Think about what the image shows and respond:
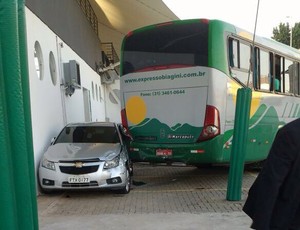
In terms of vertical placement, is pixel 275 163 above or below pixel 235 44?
below

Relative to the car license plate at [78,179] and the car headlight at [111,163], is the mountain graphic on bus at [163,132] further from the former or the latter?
the car license plate at [78,179]

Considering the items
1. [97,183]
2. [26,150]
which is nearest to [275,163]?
[26,150]

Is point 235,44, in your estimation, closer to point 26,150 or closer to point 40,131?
point 40,131

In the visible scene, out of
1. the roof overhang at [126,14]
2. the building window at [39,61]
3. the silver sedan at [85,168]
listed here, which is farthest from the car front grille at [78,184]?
the roof overhang at [126,14]

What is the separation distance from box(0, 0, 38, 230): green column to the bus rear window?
6.48 m

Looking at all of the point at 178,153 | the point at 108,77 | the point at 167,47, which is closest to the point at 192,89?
the point at 167,47

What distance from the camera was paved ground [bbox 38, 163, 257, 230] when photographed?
246 inches

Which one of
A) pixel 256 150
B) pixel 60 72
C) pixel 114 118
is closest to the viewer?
pixel 256 150

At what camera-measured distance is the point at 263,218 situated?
2.35 meters

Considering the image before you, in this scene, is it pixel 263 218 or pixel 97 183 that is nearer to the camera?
pixel 263 218

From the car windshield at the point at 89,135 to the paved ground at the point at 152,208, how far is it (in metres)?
1.29

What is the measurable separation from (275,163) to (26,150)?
144 cm

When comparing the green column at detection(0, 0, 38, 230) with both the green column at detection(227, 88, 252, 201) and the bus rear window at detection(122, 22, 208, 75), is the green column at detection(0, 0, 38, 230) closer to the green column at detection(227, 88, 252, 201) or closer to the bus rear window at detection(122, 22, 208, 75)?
the green column at detection(227, 88, 252, 201)

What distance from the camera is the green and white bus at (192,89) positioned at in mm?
8820
